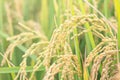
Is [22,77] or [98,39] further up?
[98,39]

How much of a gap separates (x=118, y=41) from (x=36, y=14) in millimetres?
1497

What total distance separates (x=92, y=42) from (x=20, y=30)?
0.88 metres

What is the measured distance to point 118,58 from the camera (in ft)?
4.81

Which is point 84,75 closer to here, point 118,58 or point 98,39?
point 118,58

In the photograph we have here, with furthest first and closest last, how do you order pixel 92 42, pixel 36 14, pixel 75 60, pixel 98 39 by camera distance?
1. pixel 36 14
2. pixel 98 39
3. pixel 92 42
4. pixel 75 60

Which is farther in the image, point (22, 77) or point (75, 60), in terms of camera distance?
point (22, 77)

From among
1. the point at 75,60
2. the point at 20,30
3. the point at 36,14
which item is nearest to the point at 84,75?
the point at 75,60

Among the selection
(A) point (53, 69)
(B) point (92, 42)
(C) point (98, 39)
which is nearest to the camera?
(A) point (53, 69)

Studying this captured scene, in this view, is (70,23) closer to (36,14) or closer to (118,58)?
(118,58)

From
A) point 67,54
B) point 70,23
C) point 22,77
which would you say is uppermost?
point 70,23

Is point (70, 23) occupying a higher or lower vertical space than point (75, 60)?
higher

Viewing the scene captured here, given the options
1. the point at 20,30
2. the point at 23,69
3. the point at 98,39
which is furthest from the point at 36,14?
the point at 23,69

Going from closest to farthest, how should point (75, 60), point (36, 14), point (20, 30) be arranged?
point (75, 60), point (20, 30), point (36, 14)

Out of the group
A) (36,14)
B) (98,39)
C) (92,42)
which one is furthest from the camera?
(36,14)
